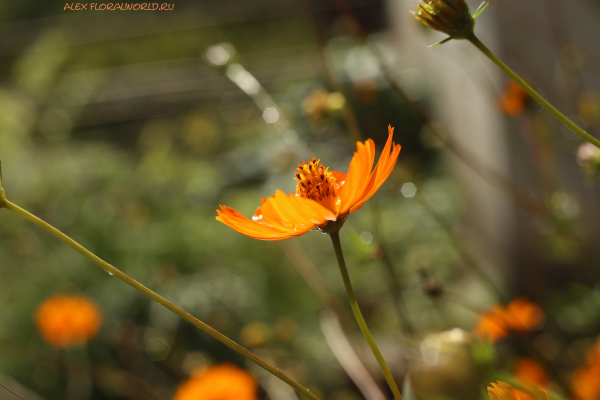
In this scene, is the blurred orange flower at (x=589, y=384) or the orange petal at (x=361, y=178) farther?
the blurred orange flower at (x=589, y=384)

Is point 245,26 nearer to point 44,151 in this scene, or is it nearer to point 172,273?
point 44,151

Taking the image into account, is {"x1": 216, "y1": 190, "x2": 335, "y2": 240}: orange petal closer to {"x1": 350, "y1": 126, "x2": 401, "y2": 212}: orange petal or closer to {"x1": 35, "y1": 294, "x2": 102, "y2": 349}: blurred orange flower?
{"x1": 350, "y1": 126, "x2": 401, "y2": 212}: orange petal

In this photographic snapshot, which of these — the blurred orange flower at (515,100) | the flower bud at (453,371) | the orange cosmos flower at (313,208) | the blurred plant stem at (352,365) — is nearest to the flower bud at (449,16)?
the orange cosmos flower at (313,208)

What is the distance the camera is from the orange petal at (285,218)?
21cm

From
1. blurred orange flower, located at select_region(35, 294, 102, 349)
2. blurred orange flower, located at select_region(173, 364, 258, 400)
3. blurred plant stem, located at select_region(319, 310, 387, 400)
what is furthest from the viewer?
blurred orange flower, located at select_region(35, 294, 102, 349)

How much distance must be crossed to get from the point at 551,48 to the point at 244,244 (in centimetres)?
89

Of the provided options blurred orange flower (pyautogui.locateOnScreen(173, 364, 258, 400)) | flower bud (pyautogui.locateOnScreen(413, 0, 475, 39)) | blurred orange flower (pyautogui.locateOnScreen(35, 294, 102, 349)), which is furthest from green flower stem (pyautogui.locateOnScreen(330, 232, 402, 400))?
blurred orange flower (pyautogui.locateOnScreen(35, 294, 102, 349))

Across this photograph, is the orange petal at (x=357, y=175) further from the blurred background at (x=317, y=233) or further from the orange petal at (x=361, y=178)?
the blurred background at (x=317, y=233)

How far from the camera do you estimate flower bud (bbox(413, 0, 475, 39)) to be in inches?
9.4

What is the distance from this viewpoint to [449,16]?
24 cm

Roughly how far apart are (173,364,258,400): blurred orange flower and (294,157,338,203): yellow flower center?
1.10 ft

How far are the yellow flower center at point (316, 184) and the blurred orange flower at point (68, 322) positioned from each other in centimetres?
73

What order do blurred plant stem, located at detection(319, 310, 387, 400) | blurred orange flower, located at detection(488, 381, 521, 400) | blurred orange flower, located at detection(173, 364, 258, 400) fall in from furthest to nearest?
blurred orange flower, located at detection(173, 364, 258, 400), blurred plant stem, located at detection(319, 310, 387, 400), blurred orange flower, located at detection(488, 381, 521, 400)

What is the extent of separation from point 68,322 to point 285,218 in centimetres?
82
